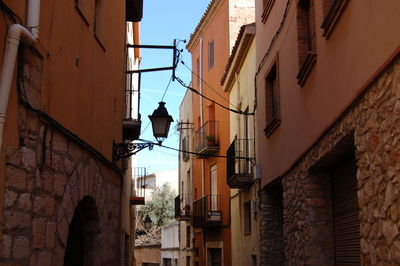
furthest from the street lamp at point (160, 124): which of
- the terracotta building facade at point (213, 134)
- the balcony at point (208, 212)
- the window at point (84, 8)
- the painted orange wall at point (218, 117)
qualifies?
the balcony at point (208, 212)

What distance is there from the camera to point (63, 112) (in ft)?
20.2

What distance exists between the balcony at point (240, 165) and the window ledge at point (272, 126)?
2.56 metres

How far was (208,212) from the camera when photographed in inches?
803

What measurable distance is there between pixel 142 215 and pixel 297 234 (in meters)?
35.4

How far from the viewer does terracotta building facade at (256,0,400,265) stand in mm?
4844

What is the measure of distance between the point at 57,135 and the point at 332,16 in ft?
10.9

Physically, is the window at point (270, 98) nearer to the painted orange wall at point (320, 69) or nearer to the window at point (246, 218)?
the painted orange wall at point (320, 69)

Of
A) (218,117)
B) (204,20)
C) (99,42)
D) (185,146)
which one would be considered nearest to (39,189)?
(99,42)

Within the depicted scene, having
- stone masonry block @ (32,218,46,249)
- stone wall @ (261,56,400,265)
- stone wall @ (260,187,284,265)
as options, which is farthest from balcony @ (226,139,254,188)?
stone masonry block @ (32,218,46,249)

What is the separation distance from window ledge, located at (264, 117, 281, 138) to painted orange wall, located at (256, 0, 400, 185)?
0.09 m

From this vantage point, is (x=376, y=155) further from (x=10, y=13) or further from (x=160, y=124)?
(x=160, y=124)

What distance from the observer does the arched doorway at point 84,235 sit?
7.82 metres

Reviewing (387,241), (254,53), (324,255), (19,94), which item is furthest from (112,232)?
(254,53)

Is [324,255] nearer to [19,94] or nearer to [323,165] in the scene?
[323,165]
